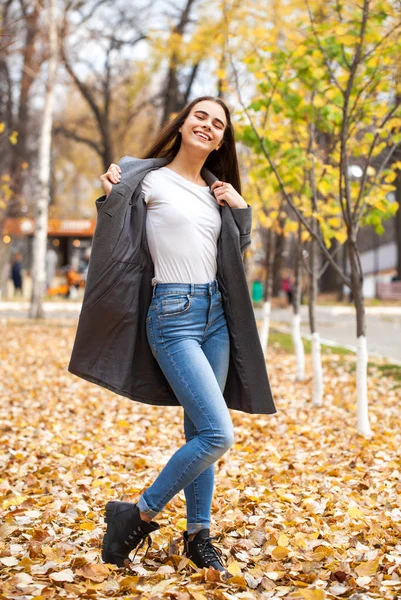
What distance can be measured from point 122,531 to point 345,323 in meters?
18.5

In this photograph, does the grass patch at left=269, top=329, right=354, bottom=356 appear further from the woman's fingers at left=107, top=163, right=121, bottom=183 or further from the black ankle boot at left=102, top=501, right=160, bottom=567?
the woman's fingers at left=107, top=163, right=121, bottom=183

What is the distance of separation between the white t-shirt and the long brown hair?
24cm

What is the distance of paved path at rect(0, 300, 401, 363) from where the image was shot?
1489 cm

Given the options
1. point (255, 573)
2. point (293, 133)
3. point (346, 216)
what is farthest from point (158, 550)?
point (293, 133)

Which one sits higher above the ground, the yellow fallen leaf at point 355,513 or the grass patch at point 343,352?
the yellow fallen leaf at point 355,513

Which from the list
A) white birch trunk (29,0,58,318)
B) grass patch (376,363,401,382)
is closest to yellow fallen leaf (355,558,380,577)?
grass patch (376,363,401,382)

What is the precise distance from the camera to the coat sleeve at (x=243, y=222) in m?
3.57

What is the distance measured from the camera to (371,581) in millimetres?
3406

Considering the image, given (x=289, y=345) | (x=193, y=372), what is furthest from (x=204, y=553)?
(x=289, y=345)

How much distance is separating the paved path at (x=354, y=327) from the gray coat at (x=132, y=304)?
913cm

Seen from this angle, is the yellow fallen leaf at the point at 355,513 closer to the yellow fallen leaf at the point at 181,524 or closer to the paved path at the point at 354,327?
the yellow fallen leaf at the point at 181,524

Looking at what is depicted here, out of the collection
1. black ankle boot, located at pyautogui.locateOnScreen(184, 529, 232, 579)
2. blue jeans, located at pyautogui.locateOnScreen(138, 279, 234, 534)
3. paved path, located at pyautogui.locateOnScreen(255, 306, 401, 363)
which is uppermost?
blue jeans, located at pyautogui.locateOnScreen(138, 279, 234, 534)

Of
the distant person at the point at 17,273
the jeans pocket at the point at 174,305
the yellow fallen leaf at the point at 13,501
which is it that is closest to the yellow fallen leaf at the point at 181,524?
the yellow fallen leaf at the point at 13,501

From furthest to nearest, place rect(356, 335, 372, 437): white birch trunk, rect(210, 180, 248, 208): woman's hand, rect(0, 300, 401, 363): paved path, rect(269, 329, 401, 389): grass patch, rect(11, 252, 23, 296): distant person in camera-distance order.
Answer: rect(11, 252, 23, 296): distant person
rect(0, 300, 401, 363): paved path
rect(269, 329, 401, 389): grass patch
rect(356, 335, 372, 437): white birch trunk
rect(210, 180, 248, 208): woman's hand
